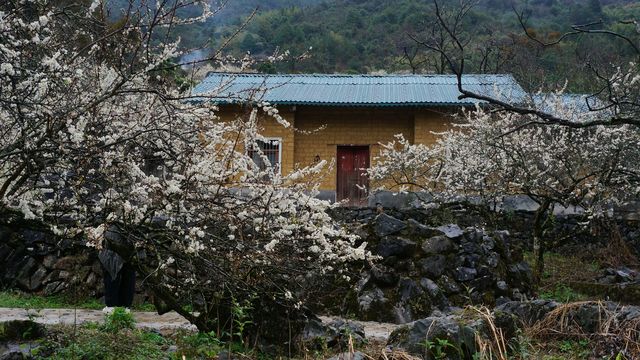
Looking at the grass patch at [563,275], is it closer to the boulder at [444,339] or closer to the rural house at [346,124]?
the rural house at [346,124]

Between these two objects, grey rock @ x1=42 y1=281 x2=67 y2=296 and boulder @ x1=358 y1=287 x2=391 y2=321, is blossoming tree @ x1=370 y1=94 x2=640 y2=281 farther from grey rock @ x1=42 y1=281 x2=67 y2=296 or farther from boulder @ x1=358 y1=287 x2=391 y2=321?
grey rock @ x1=42 y1=281 x2=67 y2=296

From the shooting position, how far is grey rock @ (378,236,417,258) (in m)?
10.8

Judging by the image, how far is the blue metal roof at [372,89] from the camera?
1973 cm

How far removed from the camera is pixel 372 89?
21.8 m

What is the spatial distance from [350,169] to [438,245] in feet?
33.4

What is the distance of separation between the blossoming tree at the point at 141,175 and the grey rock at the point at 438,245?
11.6 ft

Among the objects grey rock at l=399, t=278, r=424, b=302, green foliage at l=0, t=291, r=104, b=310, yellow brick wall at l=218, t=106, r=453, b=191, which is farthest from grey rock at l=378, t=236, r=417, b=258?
yellow brick wall at l=218, t=106, r=453, b=191

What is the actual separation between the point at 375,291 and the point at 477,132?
7493 mm

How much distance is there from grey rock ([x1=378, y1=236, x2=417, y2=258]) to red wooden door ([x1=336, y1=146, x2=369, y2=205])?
9.87m

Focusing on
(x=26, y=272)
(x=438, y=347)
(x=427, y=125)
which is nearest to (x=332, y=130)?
(x=427, y=125)

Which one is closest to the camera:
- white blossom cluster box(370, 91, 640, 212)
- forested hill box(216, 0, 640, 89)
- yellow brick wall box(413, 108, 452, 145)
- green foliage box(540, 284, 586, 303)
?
green foliage box(540, 284, 586, 303)

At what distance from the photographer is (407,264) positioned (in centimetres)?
1079

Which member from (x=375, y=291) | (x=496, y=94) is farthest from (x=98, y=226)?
(x=496, y=94)

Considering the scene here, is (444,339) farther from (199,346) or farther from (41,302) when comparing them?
(41,302)
